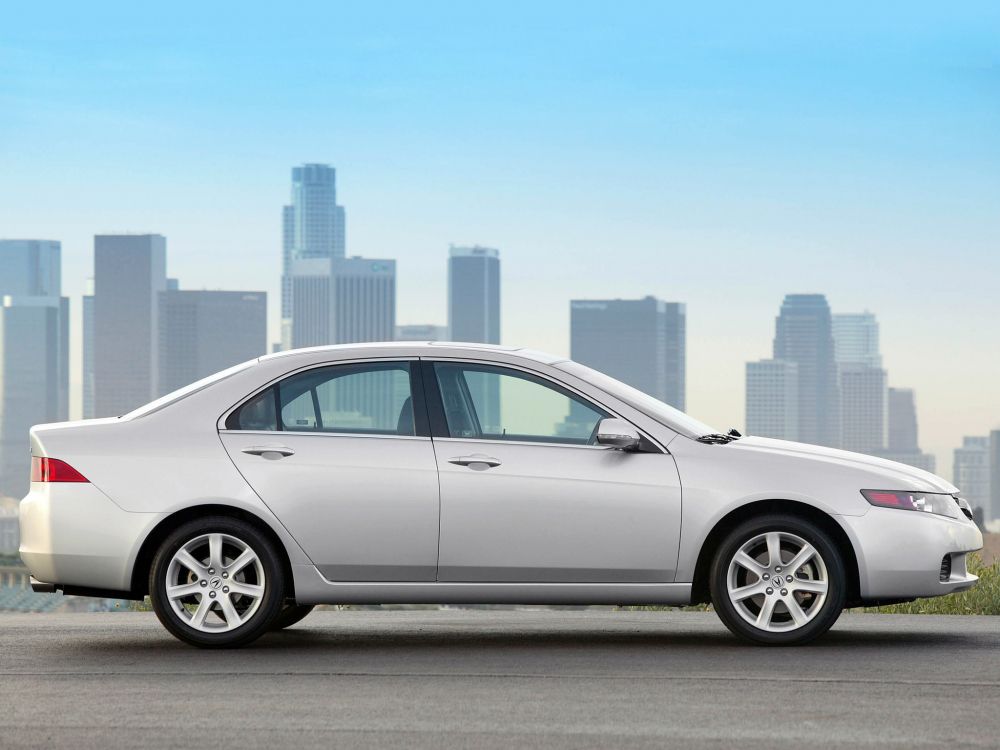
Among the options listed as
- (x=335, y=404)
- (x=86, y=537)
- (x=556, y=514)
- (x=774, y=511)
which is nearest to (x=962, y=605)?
(x=774, y=511)

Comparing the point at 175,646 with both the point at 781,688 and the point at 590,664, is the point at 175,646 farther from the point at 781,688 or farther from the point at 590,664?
the point at 781,688

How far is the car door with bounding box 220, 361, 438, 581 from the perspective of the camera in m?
7.99

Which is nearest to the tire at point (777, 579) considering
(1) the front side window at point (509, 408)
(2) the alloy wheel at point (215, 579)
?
(1) the front side window at point (509, 408)

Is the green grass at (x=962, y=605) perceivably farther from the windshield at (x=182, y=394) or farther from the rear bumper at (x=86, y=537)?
the rear bumper at (x=86, y=537)

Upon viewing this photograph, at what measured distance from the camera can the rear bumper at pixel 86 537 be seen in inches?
319

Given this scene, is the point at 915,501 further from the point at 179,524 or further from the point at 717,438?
the point at 179,524

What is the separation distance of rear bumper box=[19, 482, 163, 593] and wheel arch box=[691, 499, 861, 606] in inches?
113

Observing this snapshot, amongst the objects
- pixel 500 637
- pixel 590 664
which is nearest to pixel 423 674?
pixel 590 664

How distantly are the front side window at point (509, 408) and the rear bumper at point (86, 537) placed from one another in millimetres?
1679

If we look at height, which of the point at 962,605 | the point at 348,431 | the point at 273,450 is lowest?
the point at 962,605

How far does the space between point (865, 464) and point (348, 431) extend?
9.16 feet

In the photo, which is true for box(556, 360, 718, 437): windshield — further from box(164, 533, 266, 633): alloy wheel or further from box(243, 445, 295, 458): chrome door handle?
box(164, 533, 266, 633): alloy wheel

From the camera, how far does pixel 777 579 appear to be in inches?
315

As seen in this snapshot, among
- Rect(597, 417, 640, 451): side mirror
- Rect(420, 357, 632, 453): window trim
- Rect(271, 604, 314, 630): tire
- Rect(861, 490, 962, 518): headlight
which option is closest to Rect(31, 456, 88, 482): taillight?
Rect(271, 604, 314, 630): tire
